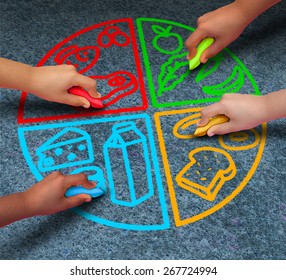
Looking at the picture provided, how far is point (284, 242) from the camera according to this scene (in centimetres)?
81

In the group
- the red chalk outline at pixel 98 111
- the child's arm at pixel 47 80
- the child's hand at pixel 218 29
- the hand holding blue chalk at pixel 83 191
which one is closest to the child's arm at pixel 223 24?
the child's hand at pixel 218 29

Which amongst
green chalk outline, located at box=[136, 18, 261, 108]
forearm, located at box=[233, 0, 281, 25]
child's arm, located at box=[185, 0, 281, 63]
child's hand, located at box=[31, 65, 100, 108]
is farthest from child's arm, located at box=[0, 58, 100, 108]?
forearm, located at box=[233, 0, 281, 25]

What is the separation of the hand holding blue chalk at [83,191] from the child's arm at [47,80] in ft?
0.61

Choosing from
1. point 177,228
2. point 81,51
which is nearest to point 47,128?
point 81,51

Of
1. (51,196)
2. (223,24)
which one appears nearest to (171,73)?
(223,24)

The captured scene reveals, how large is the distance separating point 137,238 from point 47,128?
0.28 meters

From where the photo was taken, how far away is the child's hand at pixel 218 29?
0.96 metres

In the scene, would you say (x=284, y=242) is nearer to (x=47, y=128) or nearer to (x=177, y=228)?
(x=177, y=228)

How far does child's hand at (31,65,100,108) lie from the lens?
2.93ft

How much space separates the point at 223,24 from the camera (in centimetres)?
97

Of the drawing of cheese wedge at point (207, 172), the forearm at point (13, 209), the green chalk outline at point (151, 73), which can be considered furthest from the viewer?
the green chalk outline at point (151, 73)

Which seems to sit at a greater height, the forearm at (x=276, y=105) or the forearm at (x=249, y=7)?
the forearm at (x=249, y=7)

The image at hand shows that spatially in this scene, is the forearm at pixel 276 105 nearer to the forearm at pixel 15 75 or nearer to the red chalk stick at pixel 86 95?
the red chalk stick at pixel 86 95

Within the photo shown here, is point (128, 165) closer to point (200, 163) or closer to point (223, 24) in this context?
point (200, 163)
